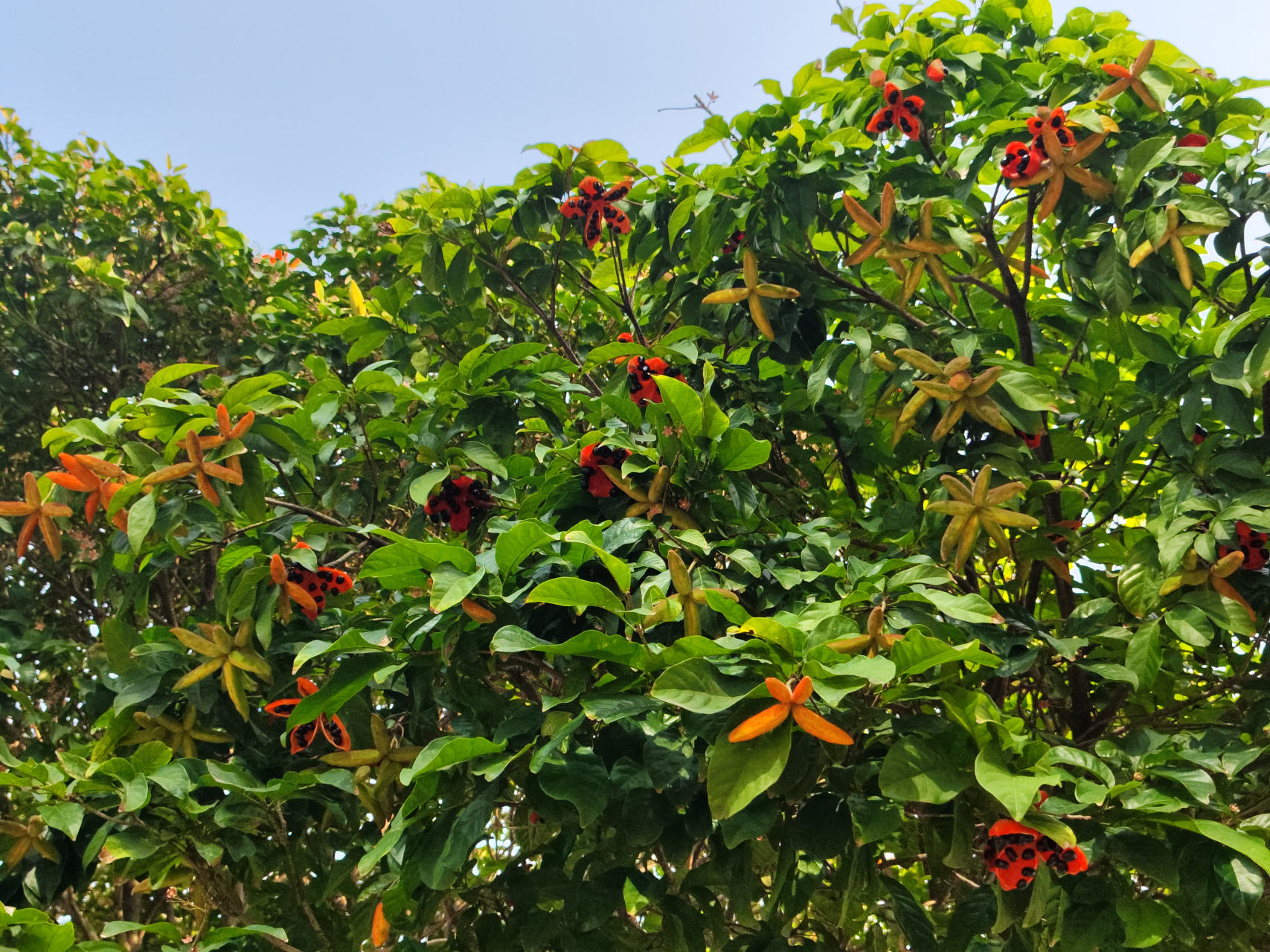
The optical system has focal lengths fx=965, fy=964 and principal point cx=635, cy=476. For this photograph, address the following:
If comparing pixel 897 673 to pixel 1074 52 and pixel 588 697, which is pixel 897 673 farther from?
pixel 1074 52

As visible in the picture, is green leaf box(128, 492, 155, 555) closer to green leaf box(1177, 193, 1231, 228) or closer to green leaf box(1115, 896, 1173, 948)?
green leaf box(1115, 896, 1173, 948)

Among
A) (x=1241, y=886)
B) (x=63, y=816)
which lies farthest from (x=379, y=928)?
(x=1241, y=886)

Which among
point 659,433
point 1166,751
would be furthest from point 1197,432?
point 659,433

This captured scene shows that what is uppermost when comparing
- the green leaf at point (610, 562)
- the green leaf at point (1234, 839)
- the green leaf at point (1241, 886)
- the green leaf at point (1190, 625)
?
the green leaf at point (610, 562)

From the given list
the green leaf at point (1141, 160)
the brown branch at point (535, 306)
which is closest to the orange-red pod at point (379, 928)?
the brown branch at point (535, 306)

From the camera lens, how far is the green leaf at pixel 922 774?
128cm

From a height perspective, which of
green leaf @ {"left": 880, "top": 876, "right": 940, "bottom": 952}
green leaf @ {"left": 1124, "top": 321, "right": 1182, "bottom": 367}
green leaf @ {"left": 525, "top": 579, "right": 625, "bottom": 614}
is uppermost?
green leaf @ {"left": 1124, "top": 321, "right": 1182, "bottom": 367}

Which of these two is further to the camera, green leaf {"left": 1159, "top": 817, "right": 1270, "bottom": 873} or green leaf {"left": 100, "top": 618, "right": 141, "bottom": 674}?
green leaf {"left": 100, "top": 618, "right": 141, "bottom": 674}

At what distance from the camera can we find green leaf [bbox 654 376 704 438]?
1.69 meters

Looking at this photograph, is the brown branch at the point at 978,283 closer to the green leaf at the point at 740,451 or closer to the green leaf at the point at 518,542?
the green leaf at the point at 740,451

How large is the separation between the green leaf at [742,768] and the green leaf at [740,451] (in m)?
0.63

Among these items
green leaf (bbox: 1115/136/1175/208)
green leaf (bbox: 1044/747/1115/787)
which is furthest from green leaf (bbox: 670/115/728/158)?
green leaf (bbox: 1044/747/1115/787)

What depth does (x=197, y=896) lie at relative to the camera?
86.2 inches

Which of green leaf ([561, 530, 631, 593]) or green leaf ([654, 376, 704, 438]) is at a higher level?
green leaf ([654, 376, 704, 438])
